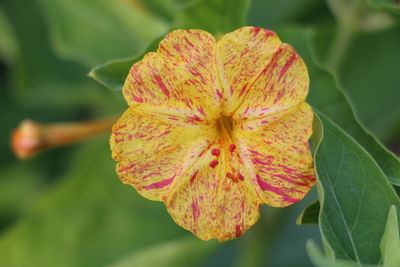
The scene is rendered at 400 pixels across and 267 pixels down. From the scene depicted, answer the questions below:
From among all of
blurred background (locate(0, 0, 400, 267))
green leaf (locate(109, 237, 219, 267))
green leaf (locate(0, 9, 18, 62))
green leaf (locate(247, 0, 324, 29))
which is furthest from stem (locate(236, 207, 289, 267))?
green leaf (locate(0, 9, 18, 62))

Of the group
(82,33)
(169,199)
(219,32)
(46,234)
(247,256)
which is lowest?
(247,256)

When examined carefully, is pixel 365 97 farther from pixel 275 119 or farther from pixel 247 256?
pixel 275 119

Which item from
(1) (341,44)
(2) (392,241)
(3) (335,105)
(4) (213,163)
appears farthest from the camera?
(1) (341,44)

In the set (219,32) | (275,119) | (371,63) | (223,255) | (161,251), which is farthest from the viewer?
(223,255)

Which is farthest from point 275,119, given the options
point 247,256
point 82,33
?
point 82,33

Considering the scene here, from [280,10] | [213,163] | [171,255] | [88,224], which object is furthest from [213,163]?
[280,10]

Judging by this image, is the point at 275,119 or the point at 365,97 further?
the point at 365,97

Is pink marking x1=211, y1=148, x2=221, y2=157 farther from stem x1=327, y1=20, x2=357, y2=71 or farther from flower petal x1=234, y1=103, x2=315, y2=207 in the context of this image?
stem x1=327, y1=20, x2=357, y2=71

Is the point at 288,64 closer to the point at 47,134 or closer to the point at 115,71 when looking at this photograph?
the point at 115,71
